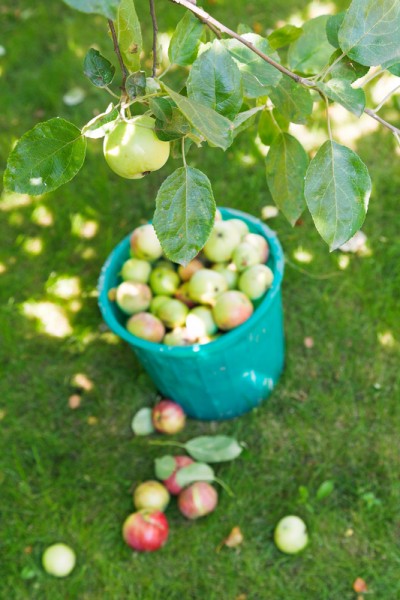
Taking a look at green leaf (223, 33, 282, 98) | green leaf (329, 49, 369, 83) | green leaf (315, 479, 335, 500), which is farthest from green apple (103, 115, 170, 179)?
green leaf (315, 479, 335, 500)

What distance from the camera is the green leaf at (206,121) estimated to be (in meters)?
0.68

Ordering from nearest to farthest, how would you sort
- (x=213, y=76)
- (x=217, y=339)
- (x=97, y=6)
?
(x=97, y=6) → (x=213, y=76) → (x=217, y=339)

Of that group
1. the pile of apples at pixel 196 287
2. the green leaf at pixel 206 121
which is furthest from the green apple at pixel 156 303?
the green leaf at pixel 206 121

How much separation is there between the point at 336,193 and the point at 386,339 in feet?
5.86

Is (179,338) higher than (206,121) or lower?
lower

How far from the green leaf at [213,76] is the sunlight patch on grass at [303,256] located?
6.52 feet

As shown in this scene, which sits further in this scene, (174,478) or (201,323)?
(174,478)

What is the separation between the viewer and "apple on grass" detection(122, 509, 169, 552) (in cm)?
209

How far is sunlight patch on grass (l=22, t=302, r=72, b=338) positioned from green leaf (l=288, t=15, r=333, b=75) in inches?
71.3

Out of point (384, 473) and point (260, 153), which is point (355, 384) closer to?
point (384, 473)

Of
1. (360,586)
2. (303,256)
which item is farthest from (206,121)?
(303,256)

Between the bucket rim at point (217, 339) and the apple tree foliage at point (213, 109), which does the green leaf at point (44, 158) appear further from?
the bucket rim at point (217, 339)

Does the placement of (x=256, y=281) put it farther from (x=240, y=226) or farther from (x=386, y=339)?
(x=386, y=339)

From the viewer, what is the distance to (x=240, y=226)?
7.41 ft
